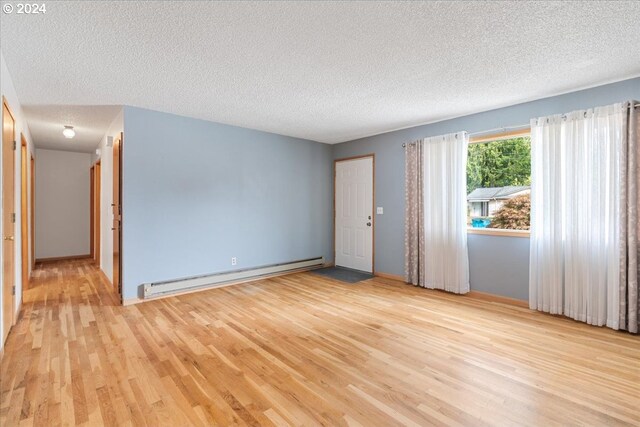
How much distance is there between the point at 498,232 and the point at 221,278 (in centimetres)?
392

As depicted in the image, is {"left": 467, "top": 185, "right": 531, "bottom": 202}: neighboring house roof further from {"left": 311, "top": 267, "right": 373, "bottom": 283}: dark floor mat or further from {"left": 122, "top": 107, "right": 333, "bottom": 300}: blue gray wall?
{"left": 122, "top": 107, "right": 333, "bottom": 300}: blue gray wall

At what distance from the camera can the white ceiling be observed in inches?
79.6

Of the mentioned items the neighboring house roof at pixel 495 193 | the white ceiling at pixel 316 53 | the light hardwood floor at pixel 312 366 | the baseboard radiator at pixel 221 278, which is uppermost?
the white ceiling at pixel 316 53

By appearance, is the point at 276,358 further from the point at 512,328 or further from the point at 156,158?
the point at 156,158

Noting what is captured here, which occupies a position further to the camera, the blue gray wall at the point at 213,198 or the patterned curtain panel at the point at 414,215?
the patterned curtain panel at the point at 414,215

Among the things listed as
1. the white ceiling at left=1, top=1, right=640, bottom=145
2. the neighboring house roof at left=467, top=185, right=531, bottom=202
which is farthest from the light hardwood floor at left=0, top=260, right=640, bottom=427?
the white ceiling at left=1, top=1, right=640, bottom=145

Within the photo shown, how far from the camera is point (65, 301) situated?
4074 millimetres

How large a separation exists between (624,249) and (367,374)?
9.19ft

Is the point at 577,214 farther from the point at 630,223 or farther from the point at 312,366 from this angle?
the point at 312,366

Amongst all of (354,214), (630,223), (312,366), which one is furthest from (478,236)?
(312,366)

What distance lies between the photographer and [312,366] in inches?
97.3

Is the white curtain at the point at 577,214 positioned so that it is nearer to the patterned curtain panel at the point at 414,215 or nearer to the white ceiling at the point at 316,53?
the white ceiling at the point at 316,53

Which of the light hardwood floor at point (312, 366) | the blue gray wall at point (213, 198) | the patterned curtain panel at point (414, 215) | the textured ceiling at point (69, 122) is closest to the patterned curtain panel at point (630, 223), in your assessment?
the light hardwood floor at point (312, 366)

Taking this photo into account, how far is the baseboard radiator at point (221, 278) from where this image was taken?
4.19 m
